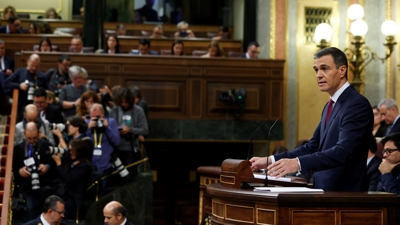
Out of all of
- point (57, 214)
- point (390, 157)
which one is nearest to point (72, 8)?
point (57, 214)

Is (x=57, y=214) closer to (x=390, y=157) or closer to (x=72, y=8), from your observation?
(x=390, y=157)

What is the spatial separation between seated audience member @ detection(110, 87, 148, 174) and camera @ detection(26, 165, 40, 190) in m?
1.43

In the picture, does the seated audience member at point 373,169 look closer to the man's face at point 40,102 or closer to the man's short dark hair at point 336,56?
the man's short dark hair at point 336,56

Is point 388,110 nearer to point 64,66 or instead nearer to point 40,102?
point 40,102

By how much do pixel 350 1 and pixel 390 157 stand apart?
25.4ft

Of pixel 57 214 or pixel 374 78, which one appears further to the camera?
pixel 374 78

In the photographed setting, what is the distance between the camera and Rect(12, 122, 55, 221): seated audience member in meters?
7.71

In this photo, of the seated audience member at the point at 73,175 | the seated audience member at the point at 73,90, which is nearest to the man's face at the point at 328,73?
the seated audience member at the point at 73,175

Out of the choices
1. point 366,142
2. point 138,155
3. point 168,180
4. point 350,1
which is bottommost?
point 168,180

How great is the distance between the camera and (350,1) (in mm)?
12828

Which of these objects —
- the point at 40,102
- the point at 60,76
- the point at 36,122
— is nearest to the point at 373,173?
the point at 36,122

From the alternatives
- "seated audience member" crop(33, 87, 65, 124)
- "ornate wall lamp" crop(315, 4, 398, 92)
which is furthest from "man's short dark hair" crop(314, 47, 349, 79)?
"ornate wall lamp" crop(315, 4, 398, 92)

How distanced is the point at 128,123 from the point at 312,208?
18.1 ft

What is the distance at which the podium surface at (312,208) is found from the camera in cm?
381
